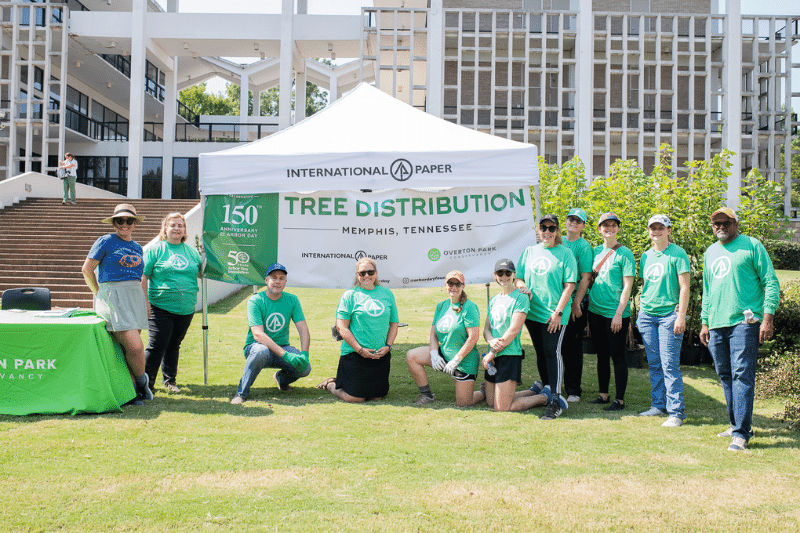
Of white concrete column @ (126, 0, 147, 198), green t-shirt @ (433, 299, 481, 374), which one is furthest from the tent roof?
white concrete column @ (126, 0, 147, 198)

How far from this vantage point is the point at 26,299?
19.7 feet

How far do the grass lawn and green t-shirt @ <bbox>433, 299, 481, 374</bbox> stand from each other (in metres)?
0.45

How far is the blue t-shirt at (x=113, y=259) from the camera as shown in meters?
5.49

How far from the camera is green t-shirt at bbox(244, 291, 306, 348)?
238 inches

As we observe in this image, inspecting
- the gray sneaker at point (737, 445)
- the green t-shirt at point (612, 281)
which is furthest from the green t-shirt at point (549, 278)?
the gray sneaker at point (737, 445)

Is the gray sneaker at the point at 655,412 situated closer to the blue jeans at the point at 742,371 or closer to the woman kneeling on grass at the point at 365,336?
the blue jeans at the point at 742,371

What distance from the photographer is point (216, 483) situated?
3.78 m

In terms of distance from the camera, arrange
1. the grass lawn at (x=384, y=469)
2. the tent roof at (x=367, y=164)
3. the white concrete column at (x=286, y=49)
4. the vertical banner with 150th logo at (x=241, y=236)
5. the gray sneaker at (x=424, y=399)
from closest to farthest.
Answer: the grass lawn at (x=384, y=469)
the gray sneaker at (x=424, y=399)
the tent roof at (x=367, y=164)
the vertical banner with 150th logo at (x=241, y=236)
the white concrete column at (x=286, y=49)

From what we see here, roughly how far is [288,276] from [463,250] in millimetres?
1956

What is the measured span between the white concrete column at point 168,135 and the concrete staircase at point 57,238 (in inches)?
225

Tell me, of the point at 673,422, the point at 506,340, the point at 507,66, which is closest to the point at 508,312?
the point at 506,340

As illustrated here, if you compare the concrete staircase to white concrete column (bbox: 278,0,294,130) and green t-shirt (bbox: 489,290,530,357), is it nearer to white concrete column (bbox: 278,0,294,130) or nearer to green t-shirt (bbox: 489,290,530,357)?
white concrete column (bbox: 278,0,294,130)

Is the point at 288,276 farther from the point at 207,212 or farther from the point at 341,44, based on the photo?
the point at 341,44

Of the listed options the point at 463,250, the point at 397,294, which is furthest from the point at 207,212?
the point at 397,294
